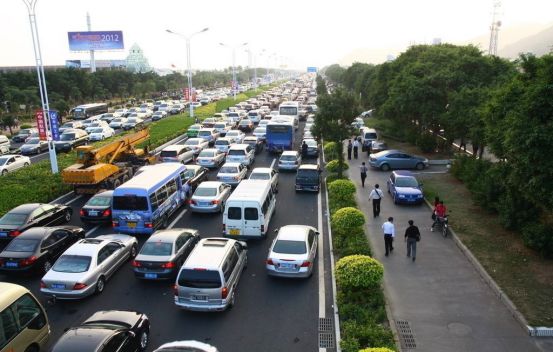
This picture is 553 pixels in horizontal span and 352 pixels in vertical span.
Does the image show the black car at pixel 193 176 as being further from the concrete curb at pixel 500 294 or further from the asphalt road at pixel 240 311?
the concrete curb at pixel 500 294

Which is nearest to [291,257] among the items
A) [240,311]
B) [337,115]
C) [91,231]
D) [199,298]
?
[240,311]

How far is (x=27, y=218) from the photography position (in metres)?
18.1

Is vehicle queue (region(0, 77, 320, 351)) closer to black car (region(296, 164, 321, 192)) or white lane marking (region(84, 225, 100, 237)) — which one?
white lane marking (region(84, 225, 100, 237))

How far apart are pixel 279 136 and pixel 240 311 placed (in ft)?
76.6

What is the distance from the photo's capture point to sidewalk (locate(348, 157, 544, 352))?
1149 cm

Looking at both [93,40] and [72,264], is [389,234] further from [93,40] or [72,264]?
[93,40]

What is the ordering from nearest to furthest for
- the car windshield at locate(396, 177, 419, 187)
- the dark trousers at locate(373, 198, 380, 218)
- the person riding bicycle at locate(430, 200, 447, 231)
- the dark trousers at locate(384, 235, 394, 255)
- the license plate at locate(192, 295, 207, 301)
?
the license plate at locate(192, 295, 207, 301) < the dark trousers at locate(384, 235, 394, 255) < the person riding bicycle at locate(430, 200, 447, 231) < the dark trousers at locate(373, 198, 380, 218) < the car windshield at locate(396, 177, 419, 187)

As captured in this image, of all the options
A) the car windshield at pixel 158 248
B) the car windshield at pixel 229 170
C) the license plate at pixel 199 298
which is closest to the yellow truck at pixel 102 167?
the car windshield at pixel 229 170

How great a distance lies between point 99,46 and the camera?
10194 cm

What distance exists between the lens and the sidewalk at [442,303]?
1149 centimetres

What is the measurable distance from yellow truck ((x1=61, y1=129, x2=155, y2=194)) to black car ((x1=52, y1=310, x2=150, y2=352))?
13.8 meters

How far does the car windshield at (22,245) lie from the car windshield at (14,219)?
2.75 meters

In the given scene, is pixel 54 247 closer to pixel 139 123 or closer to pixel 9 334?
pixel 9 334

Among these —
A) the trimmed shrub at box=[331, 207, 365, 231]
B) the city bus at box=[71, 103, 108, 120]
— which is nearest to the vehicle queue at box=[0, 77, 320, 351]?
the trimmed shrub at box=[331, 207, 365, 231]
